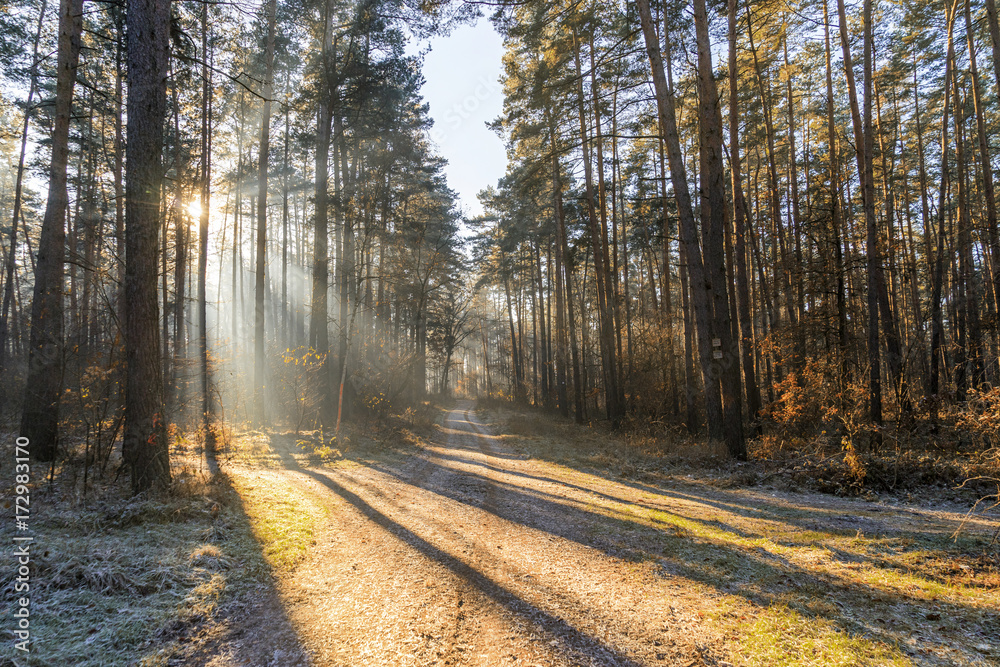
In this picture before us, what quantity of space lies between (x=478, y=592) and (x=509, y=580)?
13.2 inches

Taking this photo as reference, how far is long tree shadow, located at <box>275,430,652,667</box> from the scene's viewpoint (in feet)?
8.48

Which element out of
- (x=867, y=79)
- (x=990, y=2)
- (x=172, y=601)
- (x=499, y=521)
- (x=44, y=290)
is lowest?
(x=499, y=521)

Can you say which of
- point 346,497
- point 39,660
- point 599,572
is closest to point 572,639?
point 599,572

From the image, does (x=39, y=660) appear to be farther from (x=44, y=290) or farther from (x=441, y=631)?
(x=44, y=290)

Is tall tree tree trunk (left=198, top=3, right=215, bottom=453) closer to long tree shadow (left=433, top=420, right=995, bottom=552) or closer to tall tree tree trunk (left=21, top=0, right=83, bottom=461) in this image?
tall tree tree trunk (left=21, top=0, right=83, bottom=461)

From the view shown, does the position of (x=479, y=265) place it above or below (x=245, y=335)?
above

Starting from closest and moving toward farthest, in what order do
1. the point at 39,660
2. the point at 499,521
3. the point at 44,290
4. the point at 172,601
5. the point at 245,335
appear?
the point at 39,660 < the point at 172,601 < the point at 499,521 < the point at 44,290 < the point at 245,335

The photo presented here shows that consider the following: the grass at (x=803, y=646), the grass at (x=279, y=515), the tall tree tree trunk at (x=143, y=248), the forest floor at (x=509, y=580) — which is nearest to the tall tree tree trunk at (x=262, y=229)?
the grass at (x=279, y=515)

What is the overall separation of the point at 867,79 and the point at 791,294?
6434 mm

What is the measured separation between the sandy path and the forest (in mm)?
35

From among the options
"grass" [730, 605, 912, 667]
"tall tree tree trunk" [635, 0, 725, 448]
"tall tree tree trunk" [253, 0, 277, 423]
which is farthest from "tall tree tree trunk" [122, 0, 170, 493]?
"tall tree tree trunk" [635, 0, 725, 448]

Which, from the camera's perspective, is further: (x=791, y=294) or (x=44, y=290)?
(x=791, y=294)

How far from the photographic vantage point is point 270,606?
10.5 feet

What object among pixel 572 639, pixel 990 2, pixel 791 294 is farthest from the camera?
pixel 791 294
